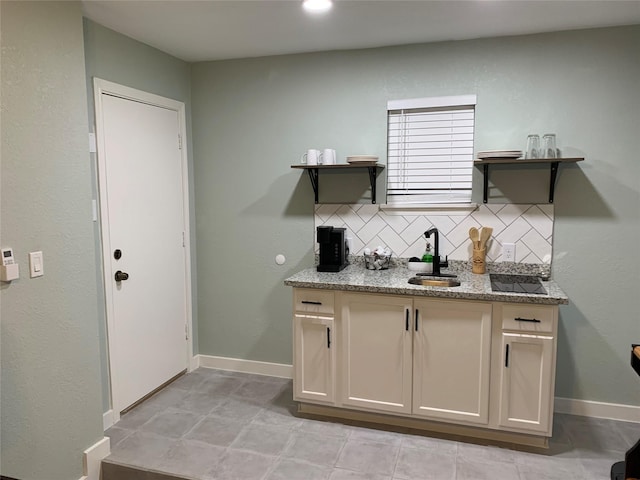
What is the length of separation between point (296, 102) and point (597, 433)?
114 inches

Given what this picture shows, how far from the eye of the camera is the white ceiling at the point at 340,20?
238cm

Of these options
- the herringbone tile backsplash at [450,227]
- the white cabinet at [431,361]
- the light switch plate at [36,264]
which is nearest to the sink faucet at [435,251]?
the herringbone tile backsplash at [450,227]

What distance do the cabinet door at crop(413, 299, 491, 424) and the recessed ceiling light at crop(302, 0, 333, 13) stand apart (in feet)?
5.55

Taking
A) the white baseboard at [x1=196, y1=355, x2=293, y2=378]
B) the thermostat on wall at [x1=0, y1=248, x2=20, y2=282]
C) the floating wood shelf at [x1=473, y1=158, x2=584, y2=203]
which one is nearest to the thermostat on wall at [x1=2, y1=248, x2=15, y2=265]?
the thermostat on wall at [x1=0, y1=248, x2=20, y2=282]

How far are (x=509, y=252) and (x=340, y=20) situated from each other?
1.79 metres

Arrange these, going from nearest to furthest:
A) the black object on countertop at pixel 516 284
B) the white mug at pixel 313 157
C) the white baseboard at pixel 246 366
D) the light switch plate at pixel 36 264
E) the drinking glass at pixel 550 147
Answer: the light switch plate at pixel 36 264, the black object on countertop at pixel 516 284, the drinking glass at pixel 550 147, the white mug at pixel 313 157, the white baseboard at pixel 246 366

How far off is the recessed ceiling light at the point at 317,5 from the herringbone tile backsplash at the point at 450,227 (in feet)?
4.28

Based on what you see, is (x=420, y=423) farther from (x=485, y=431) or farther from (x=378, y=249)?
(x=378, y=249)

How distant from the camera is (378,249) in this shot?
311 centimetres

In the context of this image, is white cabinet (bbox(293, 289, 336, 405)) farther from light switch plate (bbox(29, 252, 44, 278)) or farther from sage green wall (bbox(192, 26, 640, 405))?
light switch plate (bbox(29, 252, 44, 278))

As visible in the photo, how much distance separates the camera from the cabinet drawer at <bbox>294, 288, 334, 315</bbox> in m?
2.78

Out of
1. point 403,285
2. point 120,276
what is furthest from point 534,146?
point 120,276

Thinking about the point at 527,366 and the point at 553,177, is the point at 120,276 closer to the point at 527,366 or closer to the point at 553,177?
A: the point at 527,366

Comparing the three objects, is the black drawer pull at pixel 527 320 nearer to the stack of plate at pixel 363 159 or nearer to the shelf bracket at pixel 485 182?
the shelf bracket at pixel 485 182
